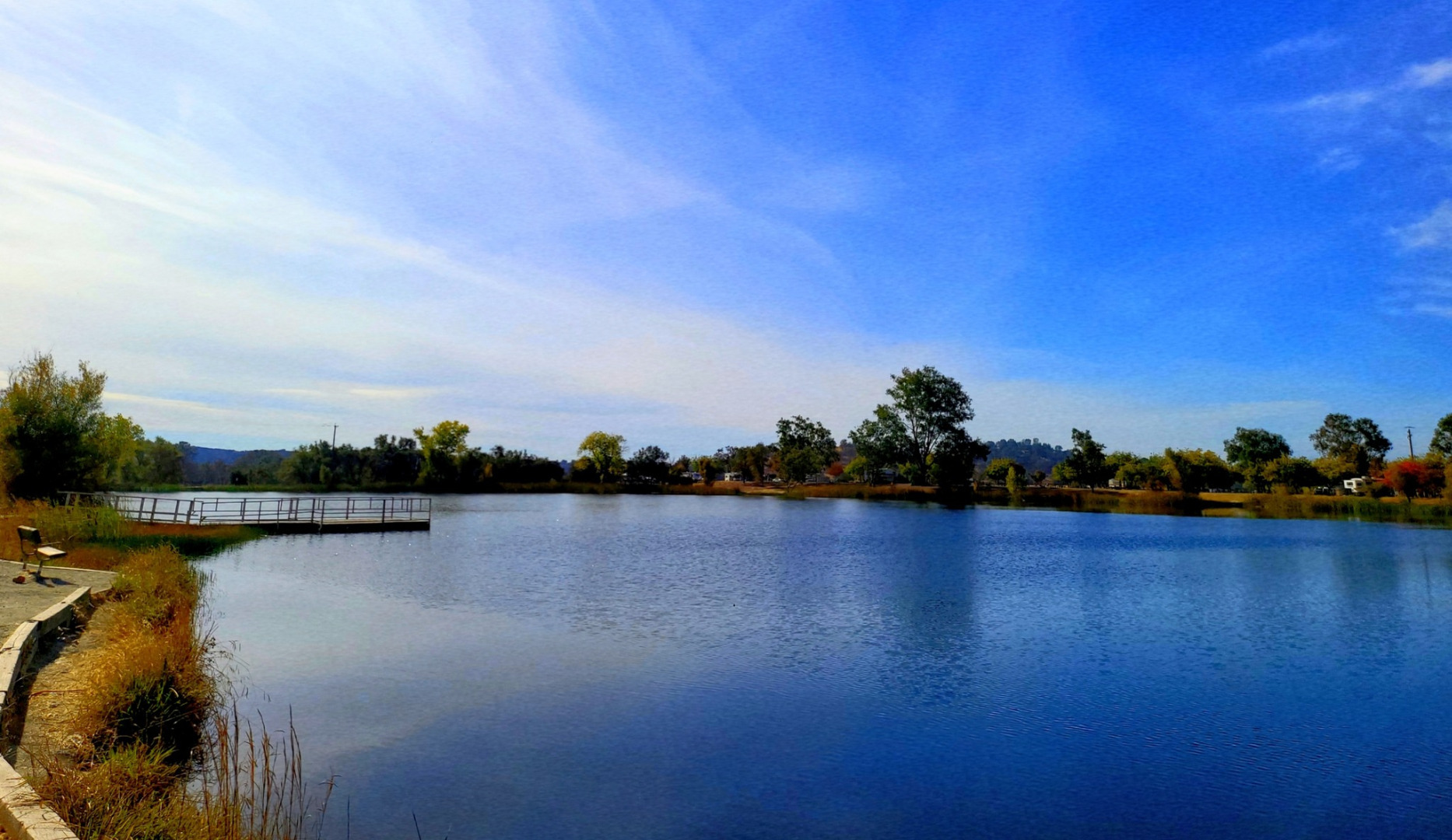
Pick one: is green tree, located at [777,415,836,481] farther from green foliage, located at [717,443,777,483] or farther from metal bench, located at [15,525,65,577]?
metal bench, located at [15,525,65,577]

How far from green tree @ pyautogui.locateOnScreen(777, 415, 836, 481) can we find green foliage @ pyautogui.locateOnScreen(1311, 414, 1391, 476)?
256 feet

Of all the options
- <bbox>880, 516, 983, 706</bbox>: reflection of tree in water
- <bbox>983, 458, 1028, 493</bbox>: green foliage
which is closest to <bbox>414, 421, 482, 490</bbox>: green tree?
<bbox>983, 458, 1028, 493</bbox>: green foliage

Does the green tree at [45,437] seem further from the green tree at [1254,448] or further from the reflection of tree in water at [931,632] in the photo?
the green tree at [1254,448]

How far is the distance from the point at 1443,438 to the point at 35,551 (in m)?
125

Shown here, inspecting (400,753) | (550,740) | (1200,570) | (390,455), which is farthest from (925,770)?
(390,455)

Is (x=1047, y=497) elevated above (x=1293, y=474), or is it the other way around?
(x=1293, y=474)

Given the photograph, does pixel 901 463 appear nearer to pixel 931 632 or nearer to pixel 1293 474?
pixel 1293 474

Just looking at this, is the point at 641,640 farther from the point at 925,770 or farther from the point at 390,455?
the point at 390,455

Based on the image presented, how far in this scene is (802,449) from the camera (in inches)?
5792

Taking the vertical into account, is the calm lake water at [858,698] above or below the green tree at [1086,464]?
below

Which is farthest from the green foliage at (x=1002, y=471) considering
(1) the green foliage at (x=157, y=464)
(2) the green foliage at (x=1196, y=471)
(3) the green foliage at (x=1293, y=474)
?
(1) the green foliage at (x=157, y=464)

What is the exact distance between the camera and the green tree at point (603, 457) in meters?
137

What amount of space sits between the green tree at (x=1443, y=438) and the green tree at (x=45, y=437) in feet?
409

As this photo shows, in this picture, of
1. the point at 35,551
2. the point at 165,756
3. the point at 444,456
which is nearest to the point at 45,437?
the point at 35,551
